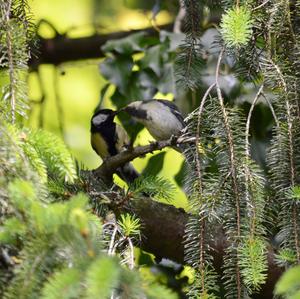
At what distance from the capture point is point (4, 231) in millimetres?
1250

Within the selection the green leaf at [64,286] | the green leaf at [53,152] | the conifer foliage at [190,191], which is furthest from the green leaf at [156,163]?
the green leaf at [64,286]

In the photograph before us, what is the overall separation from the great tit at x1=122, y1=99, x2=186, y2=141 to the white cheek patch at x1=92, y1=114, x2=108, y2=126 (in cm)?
19

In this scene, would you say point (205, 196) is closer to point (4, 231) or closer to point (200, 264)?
point (200, 264)

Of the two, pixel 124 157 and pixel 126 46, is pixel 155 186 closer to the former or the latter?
pixel 124 157

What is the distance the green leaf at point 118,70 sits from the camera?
3227 millimetres

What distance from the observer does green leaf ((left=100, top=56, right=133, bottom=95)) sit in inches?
127

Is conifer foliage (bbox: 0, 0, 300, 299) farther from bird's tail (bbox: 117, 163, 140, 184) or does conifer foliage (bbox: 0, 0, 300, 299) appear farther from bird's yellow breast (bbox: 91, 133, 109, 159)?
bird's yellow breast (bbox: 91, 133, 109, 159)

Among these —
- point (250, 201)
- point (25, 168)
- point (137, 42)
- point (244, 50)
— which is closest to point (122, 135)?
point (137, 42)

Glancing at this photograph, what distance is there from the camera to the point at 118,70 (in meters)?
3.25

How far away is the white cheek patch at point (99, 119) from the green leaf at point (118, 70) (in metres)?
0.15

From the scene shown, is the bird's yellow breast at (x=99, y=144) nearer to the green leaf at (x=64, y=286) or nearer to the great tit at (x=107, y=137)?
the great tit at (x=107, y=137)

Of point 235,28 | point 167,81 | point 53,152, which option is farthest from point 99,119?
point 53,152

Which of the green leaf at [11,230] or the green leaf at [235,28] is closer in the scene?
the green leaf at [11,230]

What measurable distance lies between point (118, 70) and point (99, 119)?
260 mm
